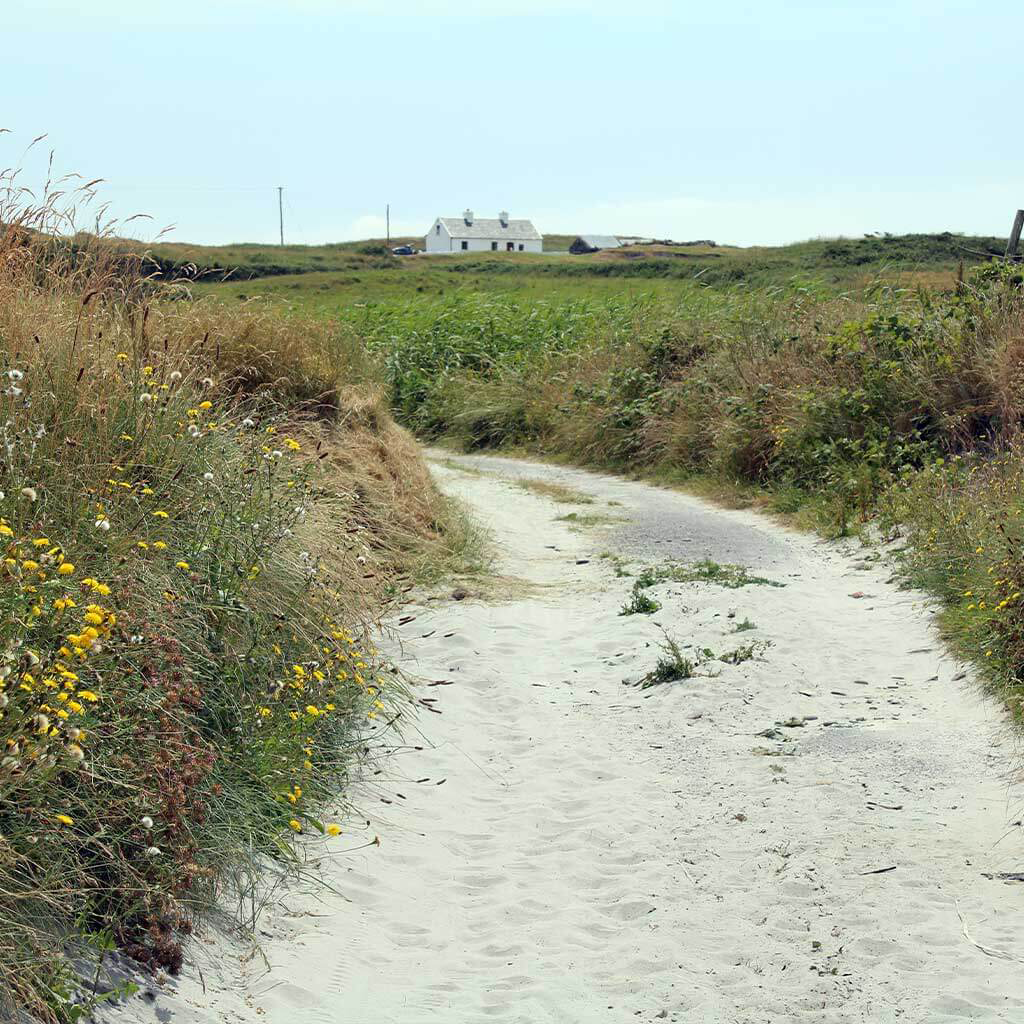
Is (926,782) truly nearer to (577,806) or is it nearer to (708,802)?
(708,802)

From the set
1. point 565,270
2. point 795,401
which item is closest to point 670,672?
point 795,401

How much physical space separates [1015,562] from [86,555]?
4943 millimetres

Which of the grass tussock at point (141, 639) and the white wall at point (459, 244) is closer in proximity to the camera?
the grass tussock at point (141, 639)

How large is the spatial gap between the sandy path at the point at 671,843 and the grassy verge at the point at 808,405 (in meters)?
0.91

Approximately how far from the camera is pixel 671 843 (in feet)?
17.1

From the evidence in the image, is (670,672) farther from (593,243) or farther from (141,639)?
(593,243)

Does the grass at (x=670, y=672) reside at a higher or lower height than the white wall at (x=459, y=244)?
lower

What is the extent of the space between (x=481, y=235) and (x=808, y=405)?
84.7 m

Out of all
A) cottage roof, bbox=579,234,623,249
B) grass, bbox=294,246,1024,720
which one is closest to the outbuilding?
→ cottage roof, bbox=579,234,623,249

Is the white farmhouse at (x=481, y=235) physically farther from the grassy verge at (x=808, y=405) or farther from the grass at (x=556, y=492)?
the grass at (x=556, y=492)

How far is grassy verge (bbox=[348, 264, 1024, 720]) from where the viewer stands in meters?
8.75

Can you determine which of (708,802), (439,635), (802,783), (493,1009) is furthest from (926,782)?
(439,635)

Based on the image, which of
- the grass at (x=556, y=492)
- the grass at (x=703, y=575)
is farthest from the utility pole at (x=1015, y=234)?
the grass at (x=703, y=575)

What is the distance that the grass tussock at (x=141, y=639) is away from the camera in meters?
3.58
